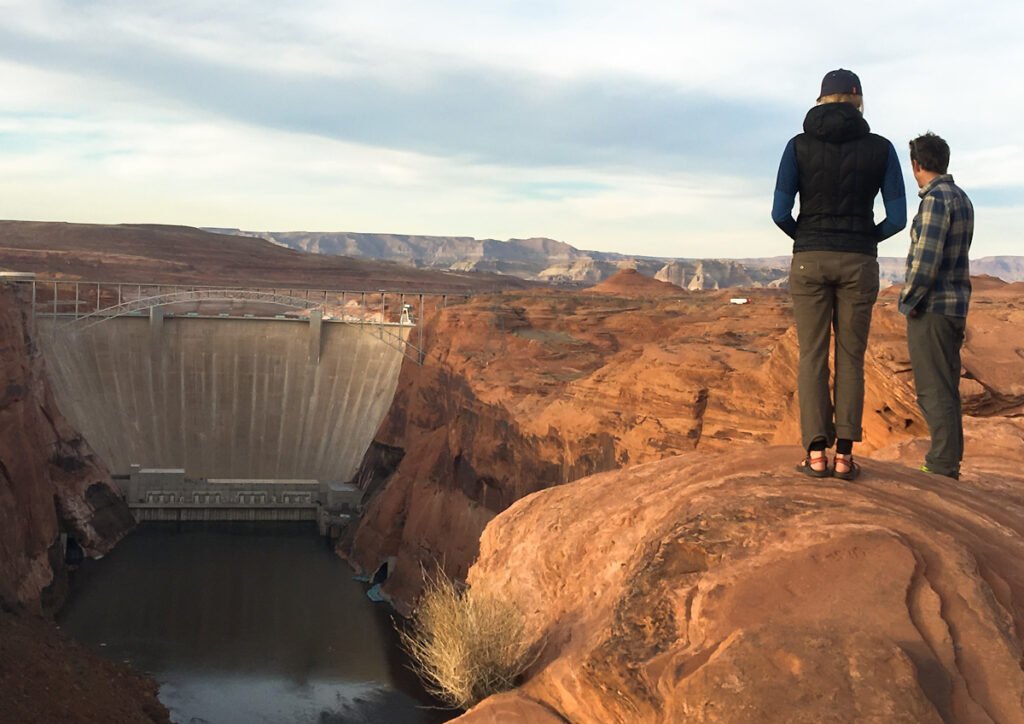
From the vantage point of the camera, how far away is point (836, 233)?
704 centimetres

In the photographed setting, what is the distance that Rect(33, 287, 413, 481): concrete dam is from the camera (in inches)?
2472

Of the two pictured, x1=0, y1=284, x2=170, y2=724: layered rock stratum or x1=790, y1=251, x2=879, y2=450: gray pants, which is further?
x1=0, y1=284, x2=170, y2=724: layered rock stratum

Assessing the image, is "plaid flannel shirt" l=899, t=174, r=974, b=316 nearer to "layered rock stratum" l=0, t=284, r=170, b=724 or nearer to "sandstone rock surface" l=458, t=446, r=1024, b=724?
"sandstone rock surface" l=458, t=446, r=1024, b=724

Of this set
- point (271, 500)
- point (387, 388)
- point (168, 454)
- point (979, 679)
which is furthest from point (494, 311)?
point (979, 679)

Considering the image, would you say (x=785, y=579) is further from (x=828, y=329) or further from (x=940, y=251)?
(x=940, y=251)

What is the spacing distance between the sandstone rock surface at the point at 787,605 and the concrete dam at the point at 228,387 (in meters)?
57.0

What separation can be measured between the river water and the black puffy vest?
2597 cm

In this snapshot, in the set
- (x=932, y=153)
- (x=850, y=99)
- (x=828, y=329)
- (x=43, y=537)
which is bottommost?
(x=43, y=537)

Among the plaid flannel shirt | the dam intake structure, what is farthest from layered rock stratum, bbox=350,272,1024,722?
the dam intake structure

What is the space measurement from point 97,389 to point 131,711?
37748 millimetres

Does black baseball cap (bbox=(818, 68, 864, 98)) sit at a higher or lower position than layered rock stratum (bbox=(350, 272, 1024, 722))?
higher

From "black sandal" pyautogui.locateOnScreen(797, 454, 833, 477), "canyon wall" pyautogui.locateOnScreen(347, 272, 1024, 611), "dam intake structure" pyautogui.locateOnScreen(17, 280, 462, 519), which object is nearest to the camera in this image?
"black sandal" pyautogui.locateOnScreen(797, 454, 833, 477)

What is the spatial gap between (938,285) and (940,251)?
0.30 metres

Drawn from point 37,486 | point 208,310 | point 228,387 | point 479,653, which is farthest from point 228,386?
point 479,653
